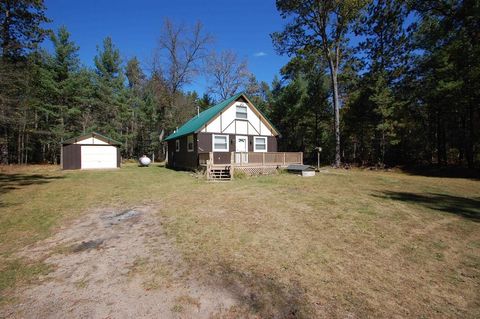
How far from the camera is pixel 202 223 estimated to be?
5.89 m

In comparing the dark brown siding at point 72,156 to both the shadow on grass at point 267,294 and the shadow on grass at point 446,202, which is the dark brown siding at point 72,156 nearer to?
the shadow on grass at point 267,294

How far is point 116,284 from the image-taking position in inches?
131

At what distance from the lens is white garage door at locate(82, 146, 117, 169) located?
21.9 meters

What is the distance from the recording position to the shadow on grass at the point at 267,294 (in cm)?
276

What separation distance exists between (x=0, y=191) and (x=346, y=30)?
2656cm

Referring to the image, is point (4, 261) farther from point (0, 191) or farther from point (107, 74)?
point (107, 74)

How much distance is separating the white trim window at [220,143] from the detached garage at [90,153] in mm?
11446

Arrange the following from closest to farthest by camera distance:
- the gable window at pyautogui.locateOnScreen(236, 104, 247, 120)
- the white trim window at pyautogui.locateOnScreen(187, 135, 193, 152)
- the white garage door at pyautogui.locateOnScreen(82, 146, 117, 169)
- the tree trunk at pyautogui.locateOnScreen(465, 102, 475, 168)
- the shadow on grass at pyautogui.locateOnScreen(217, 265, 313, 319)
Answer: the shadow on grass at pyautogui.locateOnScreen(217, 265, 313, 319) < the tree trunk at pyautogui.locateOnScreen(465, 102, 475, 168) < the gable window at pyautogui.locateOnScreen(236, 104, 247, 120) < the white trim window at pyautogui.locateOnScreen(187, 135, 193, 152) < the white garage door at pyautogui.locateOnScreen(82, 146, 117, 169)

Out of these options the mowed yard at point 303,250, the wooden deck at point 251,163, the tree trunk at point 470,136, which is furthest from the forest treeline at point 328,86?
the mowed yard at point 303,250

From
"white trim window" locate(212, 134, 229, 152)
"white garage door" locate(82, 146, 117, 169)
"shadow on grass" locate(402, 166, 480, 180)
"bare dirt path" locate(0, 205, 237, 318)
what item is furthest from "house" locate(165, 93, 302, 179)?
"bare dirt path" locate(0, 205, 237, 318)

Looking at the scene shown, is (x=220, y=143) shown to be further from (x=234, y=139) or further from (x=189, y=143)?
(x=189, y=143)

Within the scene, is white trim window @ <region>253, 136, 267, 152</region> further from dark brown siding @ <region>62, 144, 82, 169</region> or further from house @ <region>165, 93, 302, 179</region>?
dark brown siding @ <region>62, 144, 82, 169</region>

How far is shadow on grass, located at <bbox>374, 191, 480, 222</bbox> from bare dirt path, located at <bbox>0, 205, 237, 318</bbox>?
7.61 m

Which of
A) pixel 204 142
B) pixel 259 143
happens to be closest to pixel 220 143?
pixel 204 142
